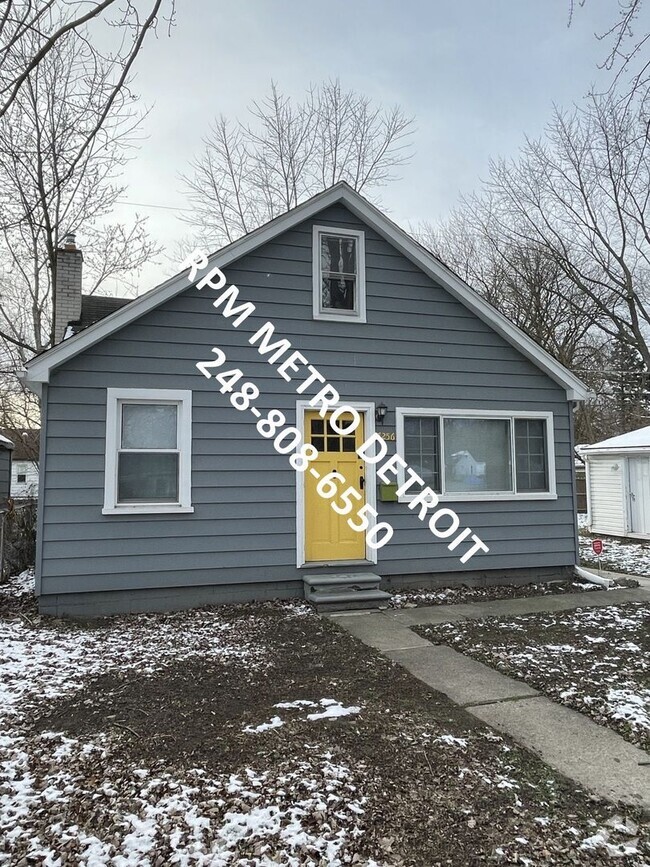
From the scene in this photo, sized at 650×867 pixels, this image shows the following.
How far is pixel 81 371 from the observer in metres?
7.20

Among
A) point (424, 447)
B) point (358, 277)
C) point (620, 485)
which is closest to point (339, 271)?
point (358, 277)

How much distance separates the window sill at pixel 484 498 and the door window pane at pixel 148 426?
3.23 meters

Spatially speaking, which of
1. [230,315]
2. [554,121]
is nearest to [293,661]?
[230,315]

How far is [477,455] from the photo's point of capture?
352 inches

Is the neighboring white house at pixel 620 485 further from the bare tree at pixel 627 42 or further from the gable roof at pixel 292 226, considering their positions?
the bare tree at pixel 627 42

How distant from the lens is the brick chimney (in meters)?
8.80

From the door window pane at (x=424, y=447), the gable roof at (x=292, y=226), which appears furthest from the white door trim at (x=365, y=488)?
the gable roof at (x=292, y=226)

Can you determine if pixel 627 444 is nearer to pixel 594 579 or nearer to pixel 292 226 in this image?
pixel 594 579

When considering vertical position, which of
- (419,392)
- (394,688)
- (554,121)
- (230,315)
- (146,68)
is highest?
(554,121)

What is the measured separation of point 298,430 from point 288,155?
48.6 feet

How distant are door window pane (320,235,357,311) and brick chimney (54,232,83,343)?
3641 millimetres

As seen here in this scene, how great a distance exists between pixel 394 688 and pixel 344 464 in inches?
152

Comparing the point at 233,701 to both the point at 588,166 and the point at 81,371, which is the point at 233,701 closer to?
the point at 81,371

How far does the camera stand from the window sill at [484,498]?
8.58 m
